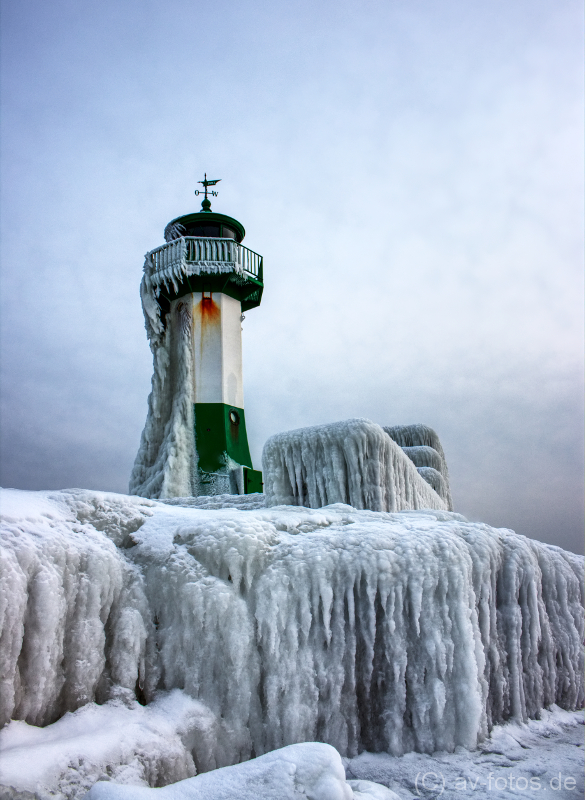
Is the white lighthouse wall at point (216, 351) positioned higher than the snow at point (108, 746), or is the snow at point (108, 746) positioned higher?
the white lighthouse wall at point (216, 351)

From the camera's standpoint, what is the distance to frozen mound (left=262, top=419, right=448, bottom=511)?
6352 millimetres

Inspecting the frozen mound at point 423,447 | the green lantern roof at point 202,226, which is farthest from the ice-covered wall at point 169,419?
the frozen mound at point 423,447

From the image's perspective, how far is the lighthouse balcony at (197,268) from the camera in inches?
600

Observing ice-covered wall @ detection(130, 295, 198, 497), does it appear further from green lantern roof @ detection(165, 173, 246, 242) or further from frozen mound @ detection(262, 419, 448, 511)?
frozen mound @ detection(262, 419, 448, 511)

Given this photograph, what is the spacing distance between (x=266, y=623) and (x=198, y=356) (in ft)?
40.5

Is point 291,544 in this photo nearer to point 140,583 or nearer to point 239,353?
point 140,583

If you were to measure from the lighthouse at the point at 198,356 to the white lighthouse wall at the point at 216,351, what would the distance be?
0.09 feet


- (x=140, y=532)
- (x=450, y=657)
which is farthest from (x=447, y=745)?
(x=140, y=532)

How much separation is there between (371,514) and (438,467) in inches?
374

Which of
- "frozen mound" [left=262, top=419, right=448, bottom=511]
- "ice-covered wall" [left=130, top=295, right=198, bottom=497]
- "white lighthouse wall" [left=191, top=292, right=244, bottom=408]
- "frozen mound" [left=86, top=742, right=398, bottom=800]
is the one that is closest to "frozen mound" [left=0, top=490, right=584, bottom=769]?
"frozen mound" [left=86, top=742, right=398, bottom=800]

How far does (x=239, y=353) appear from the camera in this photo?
16031 millimetres

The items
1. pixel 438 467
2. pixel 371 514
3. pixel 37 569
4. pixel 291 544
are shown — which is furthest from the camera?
pixel 438 467

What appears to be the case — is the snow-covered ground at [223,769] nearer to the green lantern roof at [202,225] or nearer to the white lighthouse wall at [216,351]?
the white lighthouse wall at [216,351]

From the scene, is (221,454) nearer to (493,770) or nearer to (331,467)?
(331,467)
